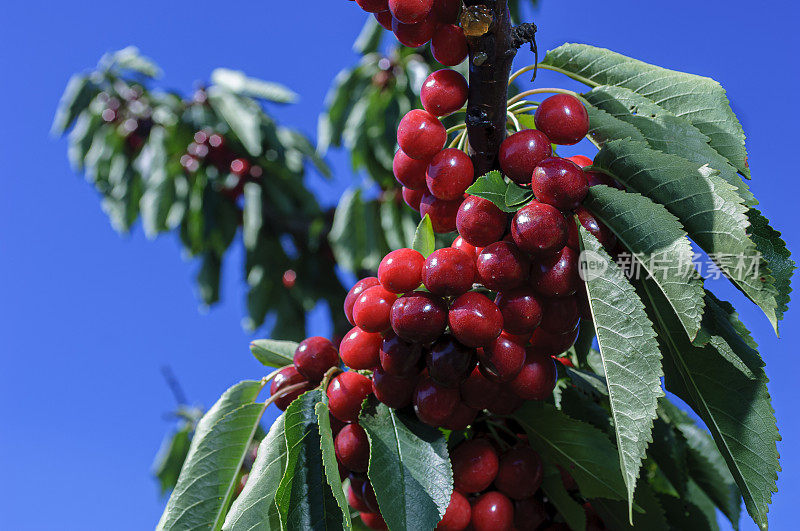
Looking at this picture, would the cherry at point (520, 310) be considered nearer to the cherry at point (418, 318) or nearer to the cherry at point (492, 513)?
the cherry at point (418, 318)

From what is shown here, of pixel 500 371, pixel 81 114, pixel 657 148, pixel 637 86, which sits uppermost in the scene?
pixel 81 114

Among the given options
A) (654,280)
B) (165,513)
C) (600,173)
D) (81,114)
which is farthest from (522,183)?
(81,114)

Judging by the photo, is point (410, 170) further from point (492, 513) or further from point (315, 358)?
point (492, 513)

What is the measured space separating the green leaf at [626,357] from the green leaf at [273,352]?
0.59 meters

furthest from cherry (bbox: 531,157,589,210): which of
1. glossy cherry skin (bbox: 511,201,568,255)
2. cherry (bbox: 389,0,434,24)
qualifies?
cherry (bbox: 389,0,434,24)

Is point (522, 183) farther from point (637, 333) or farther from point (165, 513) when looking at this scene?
point (165, 513)

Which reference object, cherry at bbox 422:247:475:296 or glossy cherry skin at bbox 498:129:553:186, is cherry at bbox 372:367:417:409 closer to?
cherry at bbox 422:247:475:296

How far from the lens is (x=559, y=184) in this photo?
78cm

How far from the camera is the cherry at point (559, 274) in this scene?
2.57 feet

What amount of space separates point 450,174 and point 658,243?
28cm

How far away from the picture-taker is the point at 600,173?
0.87 m

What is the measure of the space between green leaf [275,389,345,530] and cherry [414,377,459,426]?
0.14m

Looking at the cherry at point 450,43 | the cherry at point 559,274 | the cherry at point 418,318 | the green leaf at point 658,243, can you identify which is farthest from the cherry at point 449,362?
the cherry at point 450,43

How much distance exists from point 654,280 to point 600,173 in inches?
7.2
